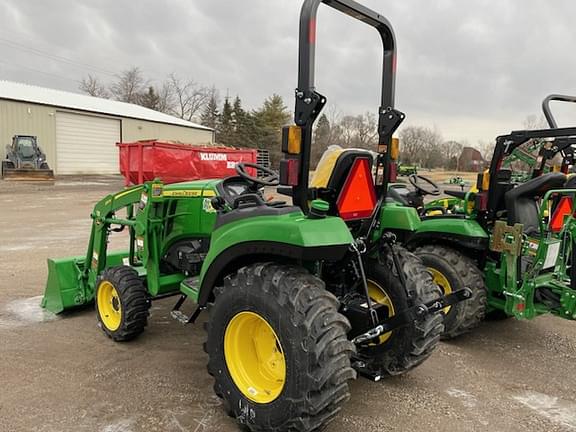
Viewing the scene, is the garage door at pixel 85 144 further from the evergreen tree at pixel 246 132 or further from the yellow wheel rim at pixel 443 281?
the yellow wheel rim at pixel 443 281

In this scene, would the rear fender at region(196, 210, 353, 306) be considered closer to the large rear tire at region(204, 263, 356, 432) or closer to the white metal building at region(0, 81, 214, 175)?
the large rear tire at region(204, 263, 356, 432)

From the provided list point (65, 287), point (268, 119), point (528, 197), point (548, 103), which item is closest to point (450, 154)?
point (268, 119)

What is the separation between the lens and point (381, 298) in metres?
3.16

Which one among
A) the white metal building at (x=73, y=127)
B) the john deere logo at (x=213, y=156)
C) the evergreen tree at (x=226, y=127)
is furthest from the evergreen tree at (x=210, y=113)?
the john deere logo at (x=213, y=156)

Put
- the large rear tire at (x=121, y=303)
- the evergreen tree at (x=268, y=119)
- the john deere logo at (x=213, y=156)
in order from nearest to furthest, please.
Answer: the large rear tire at (x=121, y=303), the john deere logo at (x=213, y=156), the evergreen tree at (x=268, y=119)

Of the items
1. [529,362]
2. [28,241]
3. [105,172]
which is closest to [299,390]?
[529,362]

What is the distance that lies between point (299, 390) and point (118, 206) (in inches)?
109

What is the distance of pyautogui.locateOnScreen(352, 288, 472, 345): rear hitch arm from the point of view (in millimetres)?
2654

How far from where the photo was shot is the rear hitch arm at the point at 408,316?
8.71 feet

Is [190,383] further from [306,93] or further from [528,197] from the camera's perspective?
[528,197]

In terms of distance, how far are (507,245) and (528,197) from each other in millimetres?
544

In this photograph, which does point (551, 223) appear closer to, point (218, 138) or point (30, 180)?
point (30, 180)

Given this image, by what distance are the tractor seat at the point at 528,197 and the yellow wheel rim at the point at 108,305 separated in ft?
11.5

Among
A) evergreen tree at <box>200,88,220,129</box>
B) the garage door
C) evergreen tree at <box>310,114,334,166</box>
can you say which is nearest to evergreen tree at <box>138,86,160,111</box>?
evergreen tree at <box>200,88,220,129</box>
